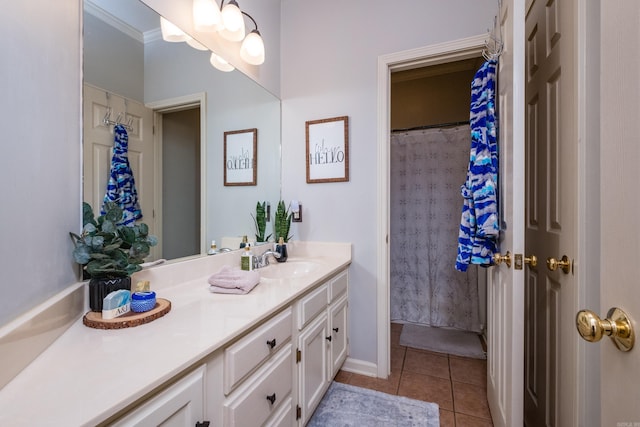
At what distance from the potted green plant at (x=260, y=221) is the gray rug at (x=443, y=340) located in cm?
148

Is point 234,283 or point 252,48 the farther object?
point 252,48

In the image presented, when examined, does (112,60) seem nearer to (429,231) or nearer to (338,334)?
(338,334)

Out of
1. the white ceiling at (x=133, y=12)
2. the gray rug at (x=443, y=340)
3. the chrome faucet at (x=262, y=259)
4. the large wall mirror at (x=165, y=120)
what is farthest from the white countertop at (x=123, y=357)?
the gray rug at (x=443, y=340)

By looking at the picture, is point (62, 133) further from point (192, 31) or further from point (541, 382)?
point (541, 382)

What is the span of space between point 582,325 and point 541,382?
3.45 feet

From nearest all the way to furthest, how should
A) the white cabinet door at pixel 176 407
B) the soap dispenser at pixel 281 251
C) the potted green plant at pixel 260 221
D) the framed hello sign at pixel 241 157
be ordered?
1. the white cabinet door at pixel 176 407
2. the framed hello sign at pixel 241 157
3. the soap dispenser at pixel 281 251
4. the potted green plant at pixel 260 221

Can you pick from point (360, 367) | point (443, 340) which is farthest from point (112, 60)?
point (443, 340)

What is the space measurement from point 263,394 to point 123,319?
1.64 ft

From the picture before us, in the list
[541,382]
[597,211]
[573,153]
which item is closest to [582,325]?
[597,211]

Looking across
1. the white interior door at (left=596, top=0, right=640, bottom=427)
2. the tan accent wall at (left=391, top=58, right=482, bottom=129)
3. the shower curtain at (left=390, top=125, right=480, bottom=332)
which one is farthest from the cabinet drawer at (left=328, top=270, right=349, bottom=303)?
the tan accent wall at (left=391, top=58, right=482, bottom=129)

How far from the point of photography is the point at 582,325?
1.62 ft

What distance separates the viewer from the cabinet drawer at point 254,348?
801 mm

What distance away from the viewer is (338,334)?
1766 mm

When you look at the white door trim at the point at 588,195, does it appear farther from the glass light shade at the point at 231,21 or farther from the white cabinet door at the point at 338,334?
the glass light shade at the point at 231,21
